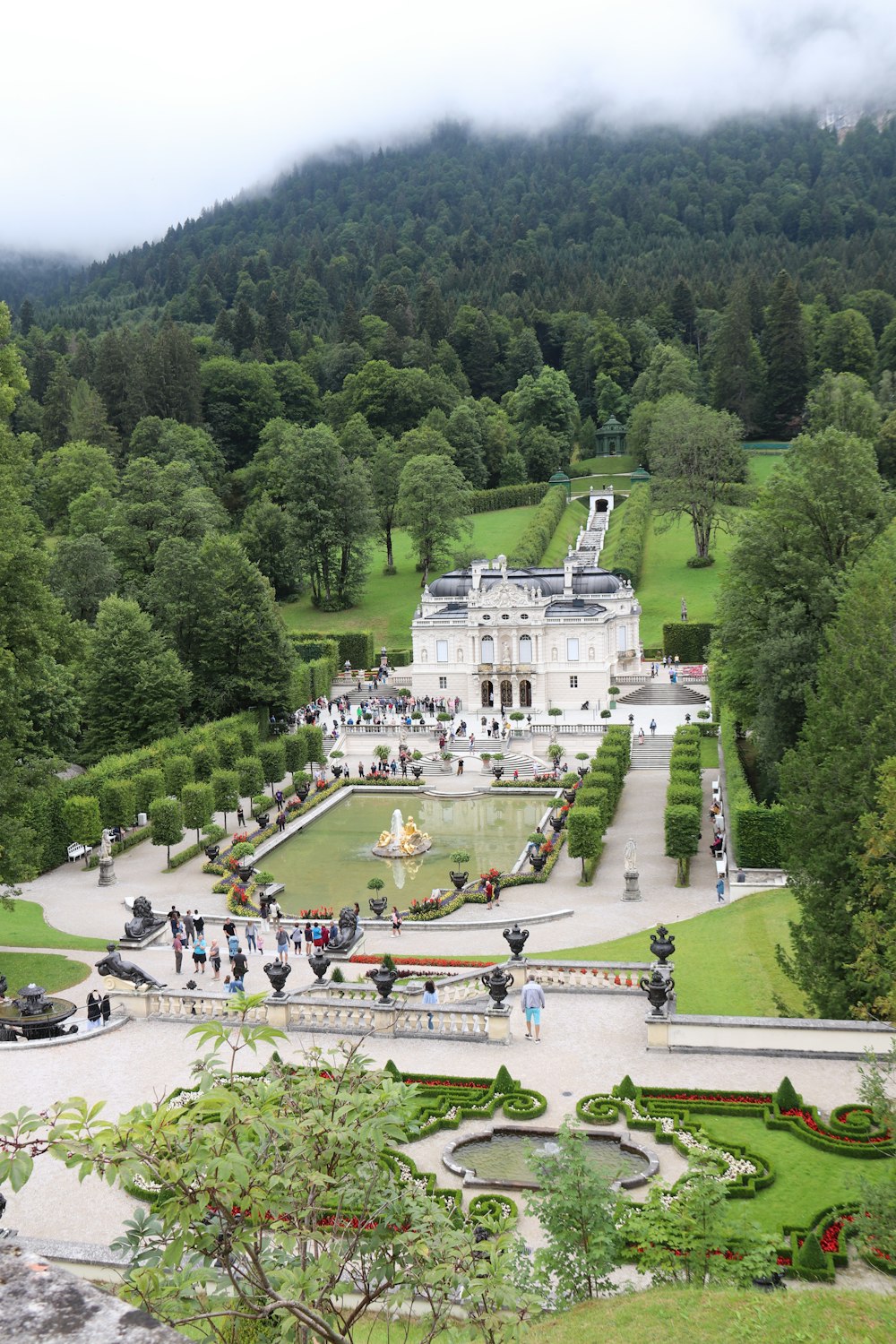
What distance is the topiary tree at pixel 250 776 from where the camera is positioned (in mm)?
55750

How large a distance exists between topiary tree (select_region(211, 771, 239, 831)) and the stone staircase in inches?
893

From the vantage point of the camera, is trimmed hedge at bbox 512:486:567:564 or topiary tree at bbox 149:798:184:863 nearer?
topiary tree at bbox 149:798:184:863

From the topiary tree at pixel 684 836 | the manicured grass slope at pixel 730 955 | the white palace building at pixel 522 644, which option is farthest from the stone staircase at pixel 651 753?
the manicured grass slope at pixel 730 955

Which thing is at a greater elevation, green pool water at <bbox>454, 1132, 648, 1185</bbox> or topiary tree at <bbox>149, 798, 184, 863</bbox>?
topiary tree at <bbox>149, 798, 184, 863</bbox>

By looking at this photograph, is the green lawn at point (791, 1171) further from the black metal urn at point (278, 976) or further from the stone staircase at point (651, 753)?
the stone staircase at point (651, 753)

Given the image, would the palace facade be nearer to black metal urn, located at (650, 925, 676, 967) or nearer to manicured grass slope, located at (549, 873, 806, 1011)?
manicured grass slope, located at (549, 873, 806, 1011)

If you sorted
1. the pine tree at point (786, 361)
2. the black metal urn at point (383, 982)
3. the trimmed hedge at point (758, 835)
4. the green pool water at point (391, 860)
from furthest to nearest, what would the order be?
the pine tree at point (786, 361), the green pool water at point (391, 860), the trimmed hedge at point (758, 835), the black metal urn at point (383, 982)

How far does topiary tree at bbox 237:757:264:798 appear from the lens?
183 ft

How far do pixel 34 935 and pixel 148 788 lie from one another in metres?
14.4

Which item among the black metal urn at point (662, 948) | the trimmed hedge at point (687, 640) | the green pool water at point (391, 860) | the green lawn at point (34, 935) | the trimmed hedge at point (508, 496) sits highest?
the trimmed hedge at point (508, 496)

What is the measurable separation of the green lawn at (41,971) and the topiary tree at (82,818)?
1263cm

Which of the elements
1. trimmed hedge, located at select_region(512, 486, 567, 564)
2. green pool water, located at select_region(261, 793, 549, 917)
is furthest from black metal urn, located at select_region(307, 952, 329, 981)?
trimmed hedge, located at select_region(512, 486, 567, 564)

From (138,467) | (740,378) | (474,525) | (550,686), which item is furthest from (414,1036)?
(740,378)

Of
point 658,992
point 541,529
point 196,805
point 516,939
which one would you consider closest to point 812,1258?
point 658,992
